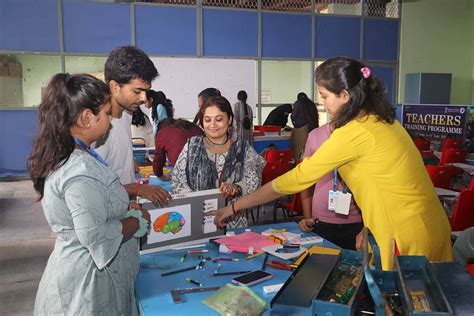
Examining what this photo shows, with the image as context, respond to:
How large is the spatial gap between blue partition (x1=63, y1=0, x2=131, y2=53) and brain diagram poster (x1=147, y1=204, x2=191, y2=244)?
21.0 feet

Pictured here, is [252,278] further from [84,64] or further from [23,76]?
[23,76]

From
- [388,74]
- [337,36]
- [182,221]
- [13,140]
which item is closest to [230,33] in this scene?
[337,36]

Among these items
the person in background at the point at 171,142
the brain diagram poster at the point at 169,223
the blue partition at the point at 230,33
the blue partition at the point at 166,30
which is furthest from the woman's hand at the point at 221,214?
the blue partition at the point at 230,33

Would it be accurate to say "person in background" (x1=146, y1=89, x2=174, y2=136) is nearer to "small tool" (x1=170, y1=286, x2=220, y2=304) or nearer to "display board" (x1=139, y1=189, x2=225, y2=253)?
"display board" (x1=139, y1=189, x2=225, y2=253)

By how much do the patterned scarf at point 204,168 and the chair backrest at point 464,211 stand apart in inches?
68.5

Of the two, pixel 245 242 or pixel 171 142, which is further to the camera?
pixel 171 142

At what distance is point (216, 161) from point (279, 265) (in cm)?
77

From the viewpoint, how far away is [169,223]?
1849mm

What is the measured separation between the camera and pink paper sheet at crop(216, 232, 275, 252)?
6.33ft

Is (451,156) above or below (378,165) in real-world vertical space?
below

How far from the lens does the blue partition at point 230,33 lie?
8211 mm

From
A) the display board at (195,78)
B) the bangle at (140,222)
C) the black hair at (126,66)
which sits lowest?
the bangle at (140,222)

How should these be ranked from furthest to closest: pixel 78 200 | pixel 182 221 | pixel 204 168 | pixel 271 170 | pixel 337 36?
pixel 337 36
pixel 271 170
pixel 204 168
pixel 182 221
pixel 78 200

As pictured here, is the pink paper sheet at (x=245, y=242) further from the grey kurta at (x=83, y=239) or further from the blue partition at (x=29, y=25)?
the blue partition at (x=29, y=25)
